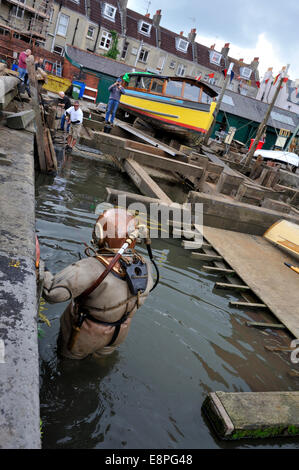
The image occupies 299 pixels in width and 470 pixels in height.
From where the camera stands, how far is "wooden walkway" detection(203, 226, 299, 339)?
222 inches

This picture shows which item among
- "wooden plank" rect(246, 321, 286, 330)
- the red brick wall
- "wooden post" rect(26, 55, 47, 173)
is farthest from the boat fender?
the red brick wall

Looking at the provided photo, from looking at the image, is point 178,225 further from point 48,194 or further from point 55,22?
point 55,22

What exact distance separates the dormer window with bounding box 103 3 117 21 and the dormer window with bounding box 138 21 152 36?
395cm

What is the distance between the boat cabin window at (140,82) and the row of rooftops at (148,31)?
29105mm

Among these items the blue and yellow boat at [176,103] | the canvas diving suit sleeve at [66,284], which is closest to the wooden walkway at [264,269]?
the canvas diving suit sleeve at [66,284]

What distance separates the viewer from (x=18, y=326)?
6.63 ft

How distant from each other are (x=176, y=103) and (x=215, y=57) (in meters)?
43.4

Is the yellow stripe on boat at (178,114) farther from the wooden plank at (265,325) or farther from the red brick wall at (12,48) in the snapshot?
the red brick wall at (12,48)

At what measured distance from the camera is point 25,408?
Answer: 159 centimetres

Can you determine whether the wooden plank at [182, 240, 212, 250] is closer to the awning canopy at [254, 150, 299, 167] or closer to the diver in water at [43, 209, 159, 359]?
the diver in water at [43, 209, 159, 359]

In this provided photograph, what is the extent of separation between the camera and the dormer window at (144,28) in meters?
44.3

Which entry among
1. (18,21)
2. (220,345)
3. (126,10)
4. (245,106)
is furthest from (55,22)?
(220,345)

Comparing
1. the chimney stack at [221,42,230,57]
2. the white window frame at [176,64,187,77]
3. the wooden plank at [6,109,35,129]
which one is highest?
the chimney stack at [221,42,230,57]

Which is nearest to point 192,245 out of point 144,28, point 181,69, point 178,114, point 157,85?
point 178,114
